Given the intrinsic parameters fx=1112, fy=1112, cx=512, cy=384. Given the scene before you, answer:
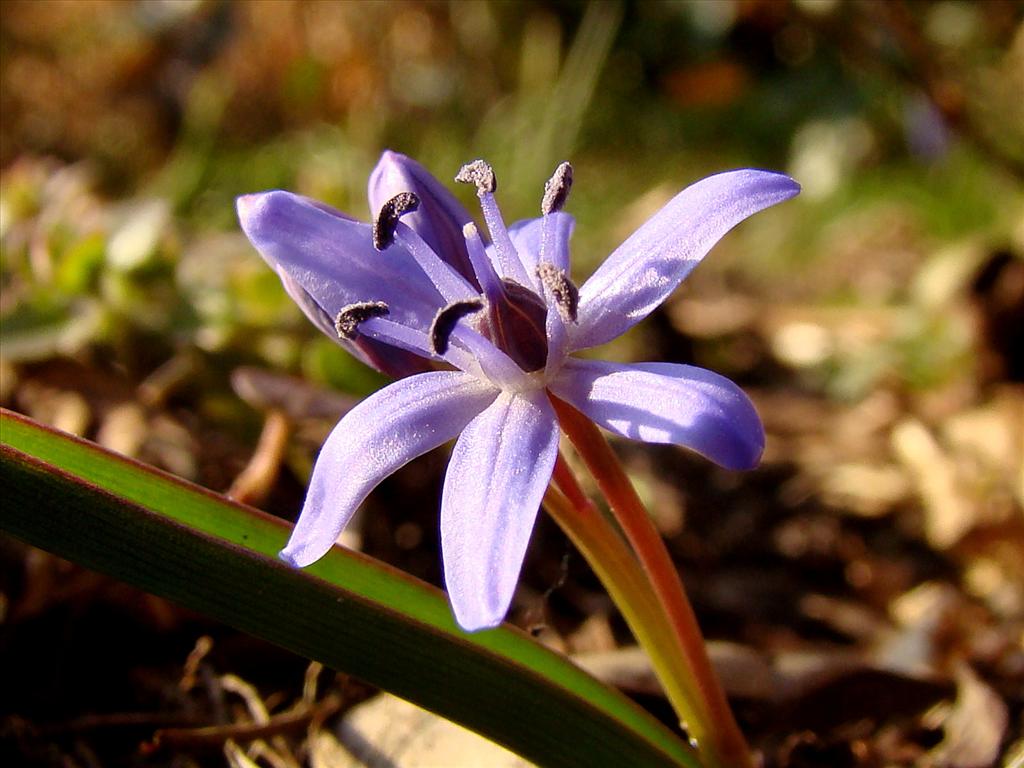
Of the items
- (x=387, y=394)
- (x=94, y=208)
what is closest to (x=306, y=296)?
(x=387, y=394)

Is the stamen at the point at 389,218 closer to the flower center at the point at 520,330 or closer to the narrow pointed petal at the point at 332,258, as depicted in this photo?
the narrow pointed petal at the point at 332,258

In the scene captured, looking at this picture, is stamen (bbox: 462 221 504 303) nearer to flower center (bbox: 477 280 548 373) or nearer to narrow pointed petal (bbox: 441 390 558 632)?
flower center (bbox: 477 280 548 373)

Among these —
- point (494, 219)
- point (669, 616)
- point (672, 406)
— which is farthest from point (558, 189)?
point (669, 616)

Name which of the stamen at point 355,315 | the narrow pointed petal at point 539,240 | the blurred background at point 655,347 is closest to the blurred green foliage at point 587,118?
the blurred background at point 655,347

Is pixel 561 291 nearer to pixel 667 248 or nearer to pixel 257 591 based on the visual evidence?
pixel 667 248

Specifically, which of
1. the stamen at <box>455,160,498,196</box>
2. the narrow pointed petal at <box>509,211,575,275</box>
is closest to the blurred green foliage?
the narrow pointed petal at <box>509,211,575,275</box>
